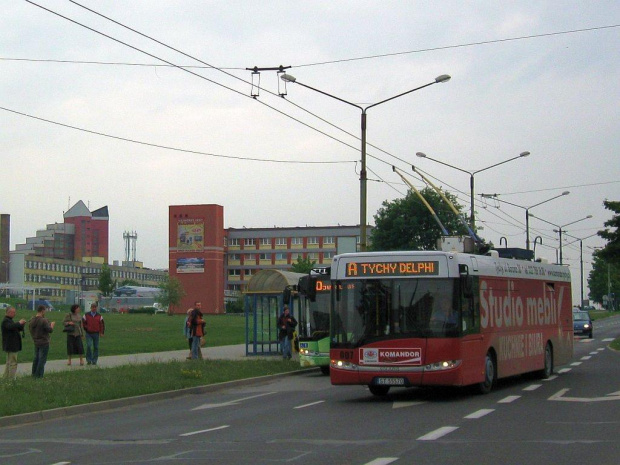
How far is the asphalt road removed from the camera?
33.8 ft

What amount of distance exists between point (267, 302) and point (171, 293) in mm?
95834

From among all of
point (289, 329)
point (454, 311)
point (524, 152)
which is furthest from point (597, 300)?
point (454, 311)

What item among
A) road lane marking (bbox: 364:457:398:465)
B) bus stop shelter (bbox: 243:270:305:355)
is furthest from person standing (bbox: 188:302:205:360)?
road lane marking (bbox: 364:457:398:465)

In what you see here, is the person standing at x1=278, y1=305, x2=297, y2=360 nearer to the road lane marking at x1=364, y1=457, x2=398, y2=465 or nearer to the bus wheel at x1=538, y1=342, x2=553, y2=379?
the bus wheel at x1=538, y1=342, x2=553, y2=379

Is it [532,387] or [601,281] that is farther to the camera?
[601,281]

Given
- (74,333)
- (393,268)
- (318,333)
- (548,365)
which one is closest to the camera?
(393,268)

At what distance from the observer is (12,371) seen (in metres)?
21.0

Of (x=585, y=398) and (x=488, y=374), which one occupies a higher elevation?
(x=488, y=374)

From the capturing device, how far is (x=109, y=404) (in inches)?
703

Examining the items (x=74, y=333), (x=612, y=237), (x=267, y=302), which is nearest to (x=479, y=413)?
(x=74, y=333)

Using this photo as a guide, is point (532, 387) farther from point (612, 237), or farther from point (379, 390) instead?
point (612, 237)

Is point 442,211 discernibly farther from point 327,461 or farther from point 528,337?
point 327,461

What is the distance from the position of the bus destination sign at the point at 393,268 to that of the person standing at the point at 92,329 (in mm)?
11515

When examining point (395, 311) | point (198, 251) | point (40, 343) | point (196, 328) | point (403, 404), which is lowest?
point (403, 404)
